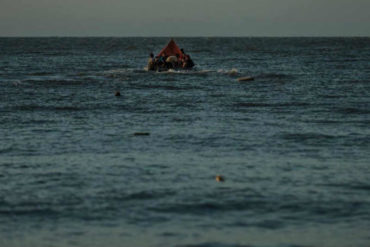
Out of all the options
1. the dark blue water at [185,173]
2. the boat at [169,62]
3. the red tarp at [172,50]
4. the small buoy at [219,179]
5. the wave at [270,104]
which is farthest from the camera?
A: the red tarp at [172,50]

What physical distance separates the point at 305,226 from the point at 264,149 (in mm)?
6786

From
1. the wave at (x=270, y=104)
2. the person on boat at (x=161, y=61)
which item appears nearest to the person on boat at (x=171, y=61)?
the person on boat at (x=161, y=61)

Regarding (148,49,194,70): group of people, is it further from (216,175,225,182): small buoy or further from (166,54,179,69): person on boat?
(216,175,225,182): small buoy

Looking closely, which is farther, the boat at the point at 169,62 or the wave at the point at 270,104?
the boat at the point at 169,62

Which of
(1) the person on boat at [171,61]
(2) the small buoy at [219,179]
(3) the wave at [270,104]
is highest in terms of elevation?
(1) the person on boat at [171,61]

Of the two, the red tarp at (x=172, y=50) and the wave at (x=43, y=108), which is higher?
the red tarp at (x=172, y=50)

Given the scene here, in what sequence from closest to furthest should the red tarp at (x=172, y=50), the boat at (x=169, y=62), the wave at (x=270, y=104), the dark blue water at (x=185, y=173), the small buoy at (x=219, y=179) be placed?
the dark blue water at (x=185, y=173)
the small buoy at (x=219, y=179)
the wave at (x=270, y=104)
the boat at (x=169, y=62)
the red tarp at (x=172, y=50)

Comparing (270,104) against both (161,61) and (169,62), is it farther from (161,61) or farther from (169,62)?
(161,61)

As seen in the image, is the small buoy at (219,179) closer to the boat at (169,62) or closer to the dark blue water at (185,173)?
the dark blue water at (185,173)

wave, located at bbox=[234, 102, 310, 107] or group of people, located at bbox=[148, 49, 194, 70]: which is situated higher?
group of people, located at bbox=[148, 49, 194, 70]

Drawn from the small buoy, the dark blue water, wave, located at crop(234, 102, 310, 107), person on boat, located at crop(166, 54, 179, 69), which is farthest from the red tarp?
the small buoy

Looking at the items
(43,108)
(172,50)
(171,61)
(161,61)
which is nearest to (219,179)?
(43,108)

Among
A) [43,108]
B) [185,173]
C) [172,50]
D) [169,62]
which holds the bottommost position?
[43,108]

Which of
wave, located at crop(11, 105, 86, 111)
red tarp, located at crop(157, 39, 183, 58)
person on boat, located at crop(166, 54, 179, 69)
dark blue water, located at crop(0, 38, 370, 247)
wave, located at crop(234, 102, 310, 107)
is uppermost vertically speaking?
red tarp, located at crop(157, 39, 183, 58)
